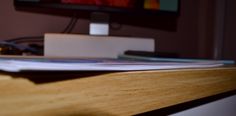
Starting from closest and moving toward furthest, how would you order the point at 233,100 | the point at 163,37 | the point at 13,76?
the point at 13,76 → the point at 233,100 → the point at 163,37

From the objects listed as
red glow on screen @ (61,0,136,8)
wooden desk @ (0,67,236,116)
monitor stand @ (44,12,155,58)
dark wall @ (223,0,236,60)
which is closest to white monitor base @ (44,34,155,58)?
monitor stand @ (44,12,155,58)

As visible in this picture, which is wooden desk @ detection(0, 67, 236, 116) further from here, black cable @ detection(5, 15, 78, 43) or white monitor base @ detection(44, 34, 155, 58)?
black cable @ detection(5, 15, 78, 43)

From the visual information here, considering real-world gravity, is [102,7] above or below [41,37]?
above

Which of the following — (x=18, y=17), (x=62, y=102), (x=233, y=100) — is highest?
(x=18, y=17)

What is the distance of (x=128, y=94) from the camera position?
12.1 inches

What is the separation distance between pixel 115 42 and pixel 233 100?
430 mm

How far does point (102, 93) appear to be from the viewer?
0.90 ft

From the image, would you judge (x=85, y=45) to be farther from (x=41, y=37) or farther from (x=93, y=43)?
(x=41, y=37)

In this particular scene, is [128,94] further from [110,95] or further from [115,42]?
[115,42]

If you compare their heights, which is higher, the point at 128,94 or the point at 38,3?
the point at 38,3

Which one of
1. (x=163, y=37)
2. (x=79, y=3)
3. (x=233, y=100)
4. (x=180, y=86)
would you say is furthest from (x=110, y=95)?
(x=163, y=37)

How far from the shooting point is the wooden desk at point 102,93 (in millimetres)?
209

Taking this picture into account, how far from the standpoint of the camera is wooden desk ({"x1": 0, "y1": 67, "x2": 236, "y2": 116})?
0.21 metres

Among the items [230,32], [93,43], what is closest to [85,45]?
[93,43]
